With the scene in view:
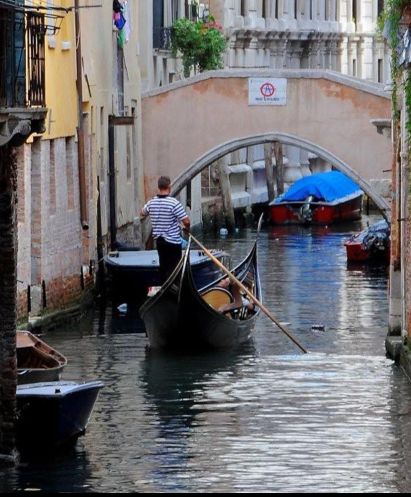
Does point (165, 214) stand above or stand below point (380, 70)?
below

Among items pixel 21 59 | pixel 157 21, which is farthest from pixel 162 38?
pixel 21 59

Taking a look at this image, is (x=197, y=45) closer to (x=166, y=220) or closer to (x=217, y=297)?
(x=217, y=297)

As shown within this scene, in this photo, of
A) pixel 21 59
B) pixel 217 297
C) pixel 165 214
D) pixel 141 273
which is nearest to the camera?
pixel 21 59

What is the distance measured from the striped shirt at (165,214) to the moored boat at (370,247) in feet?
38.3

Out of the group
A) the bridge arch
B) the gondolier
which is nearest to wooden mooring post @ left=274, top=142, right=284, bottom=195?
the bridge arch

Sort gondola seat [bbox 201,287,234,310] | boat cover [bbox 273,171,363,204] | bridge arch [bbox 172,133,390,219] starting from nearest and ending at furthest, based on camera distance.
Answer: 1. gondola seat [bbox 201,287,234,310]
2. bridge arch [bbox 172,133,390,219]
3. boat cover [bbox 273,171,363,204]

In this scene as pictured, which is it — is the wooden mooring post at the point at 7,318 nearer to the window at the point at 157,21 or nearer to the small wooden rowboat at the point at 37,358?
the small wooden rowboat at the point at 37,358

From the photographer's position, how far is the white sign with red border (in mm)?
28734

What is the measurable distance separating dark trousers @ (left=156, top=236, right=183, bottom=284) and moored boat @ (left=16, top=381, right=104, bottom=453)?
5806 mm

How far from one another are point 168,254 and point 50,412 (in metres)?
6.34

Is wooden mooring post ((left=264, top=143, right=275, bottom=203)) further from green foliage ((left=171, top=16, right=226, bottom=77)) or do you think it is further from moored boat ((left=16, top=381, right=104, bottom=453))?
moored boat ((left=16, top=381, right=104, bottom=453))

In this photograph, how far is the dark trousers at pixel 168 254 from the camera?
62.8ft

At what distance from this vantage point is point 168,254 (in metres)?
19.2

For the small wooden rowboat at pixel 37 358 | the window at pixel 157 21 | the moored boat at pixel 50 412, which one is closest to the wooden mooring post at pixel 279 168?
the window at pixel 157 21
